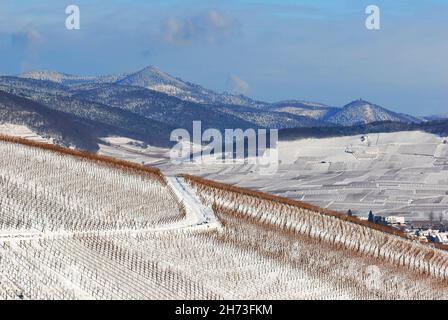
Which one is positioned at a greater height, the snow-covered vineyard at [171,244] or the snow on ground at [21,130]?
the snow-covered vineyard at [171,244]

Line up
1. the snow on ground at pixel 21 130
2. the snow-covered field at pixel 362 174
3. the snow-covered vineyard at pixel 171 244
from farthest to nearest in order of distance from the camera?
the snow on ground at pixel 21 130 < the snow-covered field at pixel 362 174 < the snow-covered vineyard at pixel 171 244

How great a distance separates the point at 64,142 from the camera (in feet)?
562

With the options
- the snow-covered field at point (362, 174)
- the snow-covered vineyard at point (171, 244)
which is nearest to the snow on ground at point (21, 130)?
the snow-covered field at point (362, 174)

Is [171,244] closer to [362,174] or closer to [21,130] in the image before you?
[362,174]

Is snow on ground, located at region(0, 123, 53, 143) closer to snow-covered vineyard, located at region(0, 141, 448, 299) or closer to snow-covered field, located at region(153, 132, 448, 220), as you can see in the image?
snow-covered field, located at region(153, 132, 448, 220)

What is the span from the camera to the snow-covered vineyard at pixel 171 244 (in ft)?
55.1

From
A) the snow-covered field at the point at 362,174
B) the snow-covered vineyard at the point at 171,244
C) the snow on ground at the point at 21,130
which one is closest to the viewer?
the snow-covered vineyard at the point at 171,244

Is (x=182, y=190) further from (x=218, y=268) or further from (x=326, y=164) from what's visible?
(x=326, y=164)

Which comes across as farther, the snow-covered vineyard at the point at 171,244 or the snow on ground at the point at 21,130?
the snow on ground at the point at 21,130

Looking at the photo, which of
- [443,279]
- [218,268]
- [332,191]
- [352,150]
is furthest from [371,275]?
[352,150]

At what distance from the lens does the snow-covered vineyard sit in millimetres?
16797

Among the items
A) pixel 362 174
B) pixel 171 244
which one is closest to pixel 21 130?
pixel 362 174

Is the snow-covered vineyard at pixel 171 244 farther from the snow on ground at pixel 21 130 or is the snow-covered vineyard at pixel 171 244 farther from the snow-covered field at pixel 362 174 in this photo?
the snow on ground at pixel 21 130

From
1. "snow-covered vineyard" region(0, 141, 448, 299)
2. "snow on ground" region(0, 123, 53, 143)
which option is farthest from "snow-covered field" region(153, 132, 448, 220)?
"snow-covered vineyard" region(0, 141, 448, 299)
